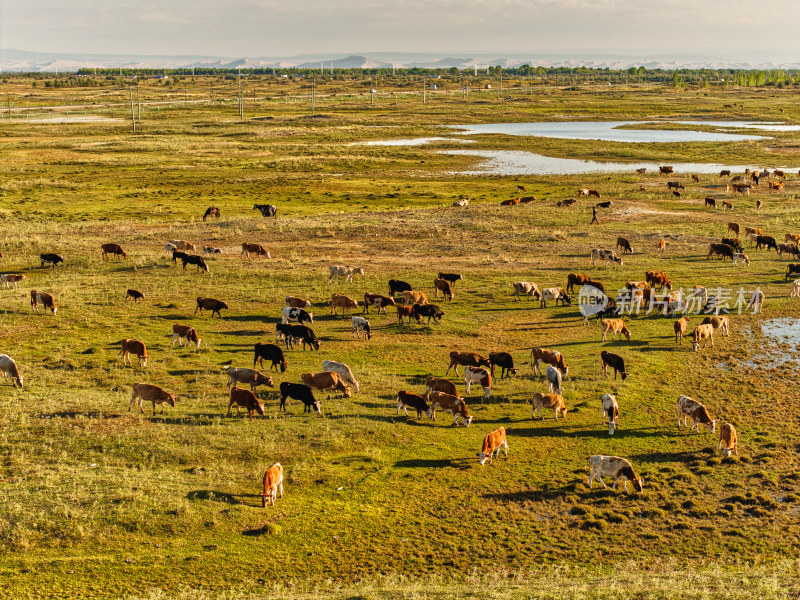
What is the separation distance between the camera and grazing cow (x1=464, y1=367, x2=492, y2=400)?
2364 cm

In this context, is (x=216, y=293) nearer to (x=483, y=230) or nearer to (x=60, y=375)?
(x=60, y=375)

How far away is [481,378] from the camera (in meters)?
23.8

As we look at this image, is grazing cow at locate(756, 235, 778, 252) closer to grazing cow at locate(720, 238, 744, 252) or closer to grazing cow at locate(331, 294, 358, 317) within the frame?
grazing cow at locate(720, 238, 744, 252)

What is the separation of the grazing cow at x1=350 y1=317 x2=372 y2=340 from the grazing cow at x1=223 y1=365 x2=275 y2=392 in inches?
256

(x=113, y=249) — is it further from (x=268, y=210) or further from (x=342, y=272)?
(x=268, y=210)

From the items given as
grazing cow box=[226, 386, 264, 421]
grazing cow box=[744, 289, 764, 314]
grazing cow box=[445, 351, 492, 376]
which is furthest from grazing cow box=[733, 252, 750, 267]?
grazing cow box=[226, 386, 264, 421]

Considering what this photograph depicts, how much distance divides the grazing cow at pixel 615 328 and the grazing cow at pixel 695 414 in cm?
782

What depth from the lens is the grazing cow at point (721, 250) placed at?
139ft

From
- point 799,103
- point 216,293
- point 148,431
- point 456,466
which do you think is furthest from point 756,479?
point 799,103

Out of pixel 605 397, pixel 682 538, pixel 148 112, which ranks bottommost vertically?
pixel 682 538

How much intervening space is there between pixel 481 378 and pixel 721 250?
25972mm

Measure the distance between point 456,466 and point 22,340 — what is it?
1989 cm

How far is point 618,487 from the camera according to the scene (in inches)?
715

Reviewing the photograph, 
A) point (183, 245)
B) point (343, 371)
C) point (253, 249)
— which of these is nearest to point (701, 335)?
point (343, 371)
